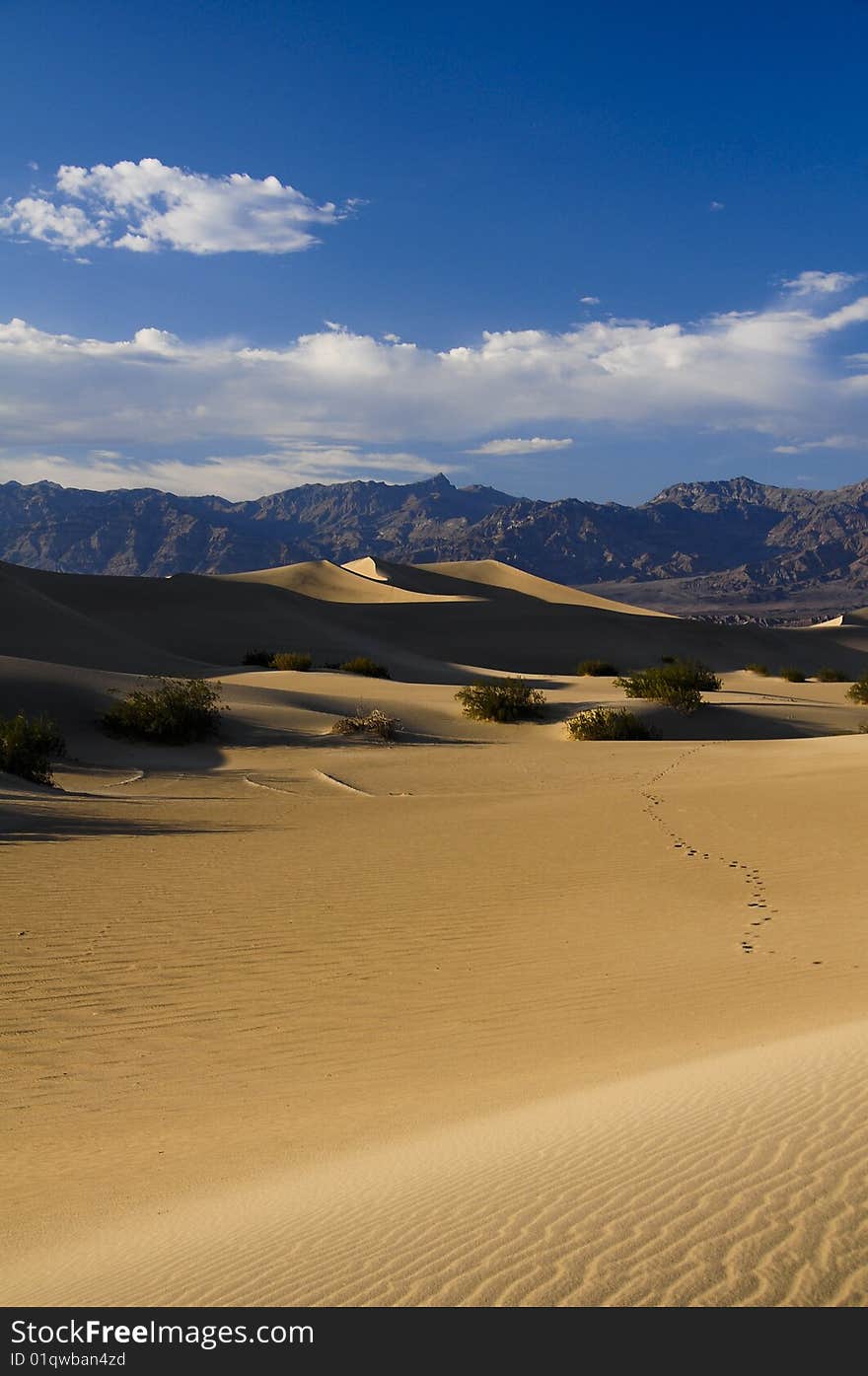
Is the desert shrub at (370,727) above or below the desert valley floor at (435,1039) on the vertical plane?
above

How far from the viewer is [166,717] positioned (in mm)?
22062

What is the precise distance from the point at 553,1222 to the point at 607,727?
72.8 ft

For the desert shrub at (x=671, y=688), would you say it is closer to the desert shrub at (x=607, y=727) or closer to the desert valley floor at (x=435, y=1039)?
the desert shrub at (x=607, y=727)

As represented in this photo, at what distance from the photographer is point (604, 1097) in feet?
17.5

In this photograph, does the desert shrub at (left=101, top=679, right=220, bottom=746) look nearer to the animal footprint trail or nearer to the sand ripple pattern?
the animal footprint trail

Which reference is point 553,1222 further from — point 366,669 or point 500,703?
point 366,669

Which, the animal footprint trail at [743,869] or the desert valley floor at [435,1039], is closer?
the desert valley floor at [435,1039]

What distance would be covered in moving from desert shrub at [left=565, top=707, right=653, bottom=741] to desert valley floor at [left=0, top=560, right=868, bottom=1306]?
6.32 m

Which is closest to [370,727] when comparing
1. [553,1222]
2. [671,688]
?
[671,688]

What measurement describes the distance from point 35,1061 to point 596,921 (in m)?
4.98

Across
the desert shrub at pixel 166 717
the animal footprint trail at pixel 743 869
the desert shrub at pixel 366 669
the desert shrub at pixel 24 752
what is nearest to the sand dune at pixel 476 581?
the desert shrub at pixel 366 669

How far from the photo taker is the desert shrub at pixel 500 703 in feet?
88.9

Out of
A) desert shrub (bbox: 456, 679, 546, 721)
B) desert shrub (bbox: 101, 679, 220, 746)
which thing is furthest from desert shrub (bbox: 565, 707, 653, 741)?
desert shrub (bbox: 101, 679, 220, 746)

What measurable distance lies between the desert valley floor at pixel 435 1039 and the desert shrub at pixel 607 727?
6318mm
